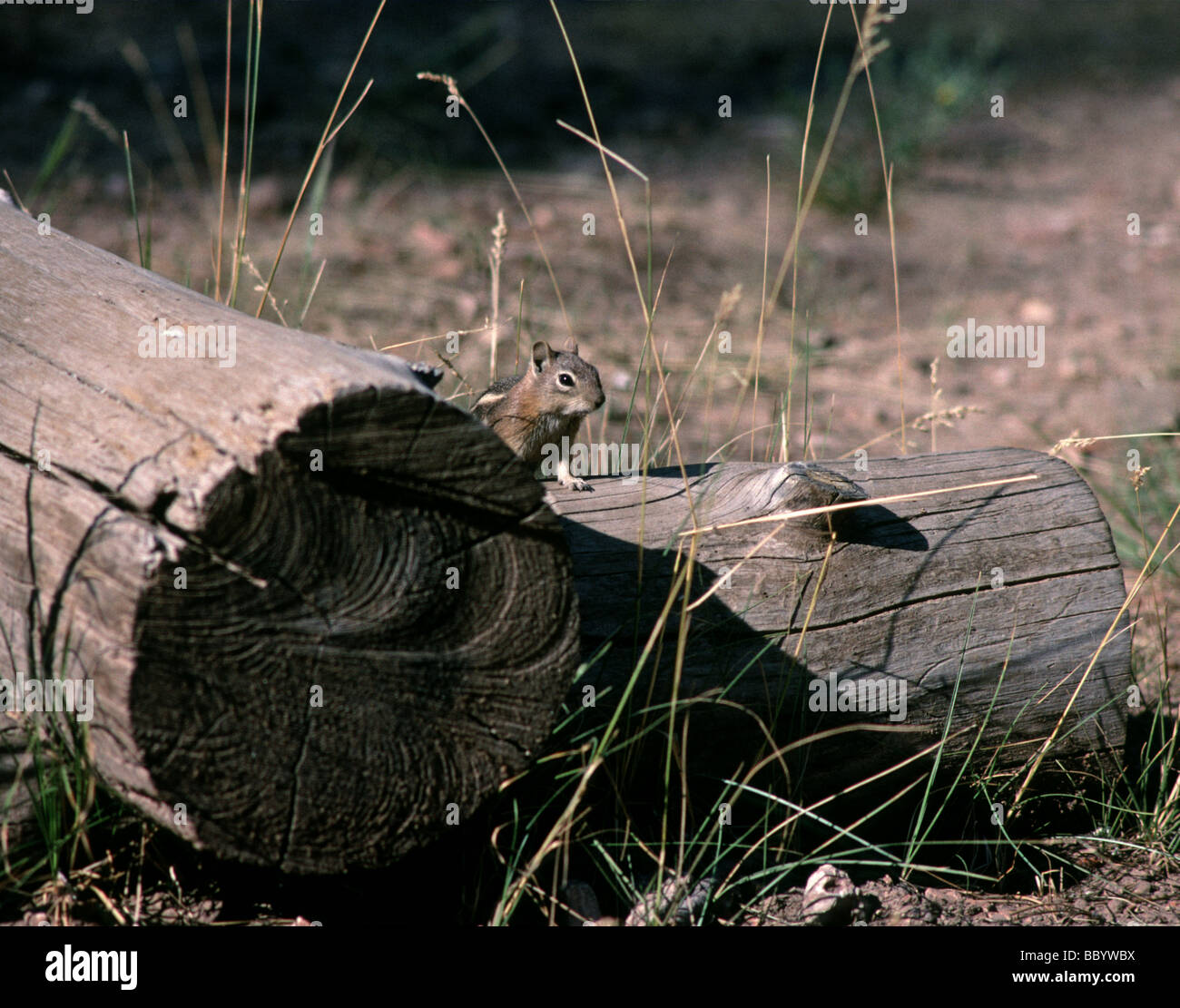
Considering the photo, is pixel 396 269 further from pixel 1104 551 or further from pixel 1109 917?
pixel 1109 917

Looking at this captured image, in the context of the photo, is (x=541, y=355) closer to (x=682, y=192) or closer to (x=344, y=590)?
(x=344, y=590)

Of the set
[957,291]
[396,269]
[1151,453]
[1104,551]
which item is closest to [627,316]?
[396,269]

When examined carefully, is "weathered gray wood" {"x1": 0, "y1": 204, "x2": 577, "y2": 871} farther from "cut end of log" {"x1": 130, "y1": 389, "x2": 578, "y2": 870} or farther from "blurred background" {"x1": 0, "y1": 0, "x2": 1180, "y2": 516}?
"blurred background" {"x1": 0, "y1": 0, "x2": 1180, "y2": 516}

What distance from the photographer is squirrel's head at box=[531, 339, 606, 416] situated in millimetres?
3443

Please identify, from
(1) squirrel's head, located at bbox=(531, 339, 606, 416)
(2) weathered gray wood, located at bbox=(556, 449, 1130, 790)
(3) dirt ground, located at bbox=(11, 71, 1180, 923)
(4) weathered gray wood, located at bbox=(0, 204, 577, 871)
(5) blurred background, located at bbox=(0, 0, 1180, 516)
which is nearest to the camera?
(4) weathered gray wood, located at bbox=(0, 204, 577, 871)

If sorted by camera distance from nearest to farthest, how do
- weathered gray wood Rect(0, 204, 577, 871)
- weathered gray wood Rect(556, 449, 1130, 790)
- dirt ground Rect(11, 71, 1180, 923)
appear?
weathered gray wood Rect(0, 204, 577, 871)
weathered gray wood Rect(556, 449, 1130, 790)
dirt ground Rect(11, 71, 1180, 923)

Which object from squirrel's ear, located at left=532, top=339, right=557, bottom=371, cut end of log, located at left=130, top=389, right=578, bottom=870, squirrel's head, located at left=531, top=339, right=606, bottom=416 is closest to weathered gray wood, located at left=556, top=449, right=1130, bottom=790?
cut end of log, located at left=130, top=389, right=578, bottom=870

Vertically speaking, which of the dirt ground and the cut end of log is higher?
the dirt ground

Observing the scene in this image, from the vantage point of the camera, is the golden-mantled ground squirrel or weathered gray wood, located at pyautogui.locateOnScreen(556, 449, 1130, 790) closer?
weathered gray wood, located at pyautogui.locateOnScreen(556, 449, 1130, 790)

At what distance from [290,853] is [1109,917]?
1904 mm

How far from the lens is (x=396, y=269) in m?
6.40

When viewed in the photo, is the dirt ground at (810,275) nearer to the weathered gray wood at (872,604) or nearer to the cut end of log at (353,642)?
the weathered gray wood at (872,604)

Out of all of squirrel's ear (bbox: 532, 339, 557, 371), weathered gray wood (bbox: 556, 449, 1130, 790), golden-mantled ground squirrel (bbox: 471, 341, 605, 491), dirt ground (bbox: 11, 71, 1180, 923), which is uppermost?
dirt ground (bbox: 11, 71, 1180, 923)

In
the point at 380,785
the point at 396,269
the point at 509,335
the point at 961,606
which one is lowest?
the point at 380,785
